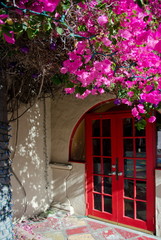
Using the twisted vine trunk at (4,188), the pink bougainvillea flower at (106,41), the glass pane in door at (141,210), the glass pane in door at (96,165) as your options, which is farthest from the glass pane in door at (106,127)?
the pink bougainvillea flower at (106,41)

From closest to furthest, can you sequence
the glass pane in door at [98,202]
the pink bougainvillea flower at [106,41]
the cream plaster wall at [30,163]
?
the pink bougainvillea flower at [106,41]
the cream plaster wall at [30,163]
the glass pane in door at [98,202]

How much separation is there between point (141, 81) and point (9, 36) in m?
1.70

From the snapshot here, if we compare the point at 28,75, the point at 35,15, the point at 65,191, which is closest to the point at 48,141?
the point at 65,191

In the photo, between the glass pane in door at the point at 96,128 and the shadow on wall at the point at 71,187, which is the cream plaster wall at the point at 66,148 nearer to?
the shadow on wall at the point at 71,187

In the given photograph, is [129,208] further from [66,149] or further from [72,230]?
[66,149]

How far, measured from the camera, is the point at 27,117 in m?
4.81

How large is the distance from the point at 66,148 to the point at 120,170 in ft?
4.37

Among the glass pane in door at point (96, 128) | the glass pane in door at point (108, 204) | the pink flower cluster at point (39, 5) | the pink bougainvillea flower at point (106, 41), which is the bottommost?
the glass pane in door at point (108, 204)

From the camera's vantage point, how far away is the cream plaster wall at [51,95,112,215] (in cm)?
483

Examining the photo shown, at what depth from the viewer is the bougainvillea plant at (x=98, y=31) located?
1.72 m

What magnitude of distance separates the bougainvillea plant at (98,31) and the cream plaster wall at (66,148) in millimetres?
2160

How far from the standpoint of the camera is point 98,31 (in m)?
2.09

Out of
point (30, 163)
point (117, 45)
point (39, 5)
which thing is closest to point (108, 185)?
point (30, 163)

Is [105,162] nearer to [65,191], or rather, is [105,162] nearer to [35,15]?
[65,191]
